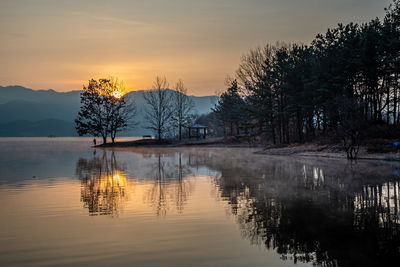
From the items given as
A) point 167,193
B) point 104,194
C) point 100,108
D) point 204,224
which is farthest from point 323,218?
point 100,108

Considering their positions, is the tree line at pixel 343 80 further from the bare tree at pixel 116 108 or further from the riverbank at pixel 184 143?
the bare tree at pixel 116 108

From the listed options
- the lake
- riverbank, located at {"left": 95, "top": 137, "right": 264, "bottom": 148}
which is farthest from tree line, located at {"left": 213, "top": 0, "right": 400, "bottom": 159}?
the lake

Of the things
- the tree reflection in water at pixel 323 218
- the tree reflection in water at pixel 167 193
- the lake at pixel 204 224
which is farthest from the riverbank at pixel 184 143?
the lake at pixel 204 224

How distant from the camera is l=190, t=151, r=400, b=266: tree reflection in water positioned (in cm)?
628

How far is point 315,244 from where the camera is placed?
676cm

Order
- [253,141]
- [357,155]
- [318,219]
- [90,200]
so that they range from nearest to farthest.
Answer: [318,219]
[90,200]
[357,155]
[253,141]

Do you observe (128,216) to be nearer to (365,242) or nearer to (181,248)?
(181,248)

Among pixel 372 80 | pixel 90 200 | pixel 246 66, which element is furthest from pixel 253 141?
pixel 90 200

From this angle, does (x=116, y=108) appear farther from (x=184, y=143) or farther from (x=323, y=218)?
(x=323, y=218)

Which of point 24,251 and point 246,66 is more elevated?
point 246,66

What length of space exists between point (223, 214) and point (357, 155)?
2322 cm

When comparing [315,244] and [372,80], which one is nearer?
[315,244]

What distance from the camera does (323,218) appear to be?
28.6 feet

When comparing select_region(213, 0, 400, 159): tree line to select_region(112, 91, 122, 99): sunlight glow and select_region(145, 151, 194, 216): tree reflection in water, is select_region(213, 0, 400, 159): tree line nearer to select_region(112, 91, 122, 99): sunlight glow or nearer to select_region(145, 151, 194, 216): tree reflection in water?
select_region(145, 151, 194, 216): tree reflection in water
